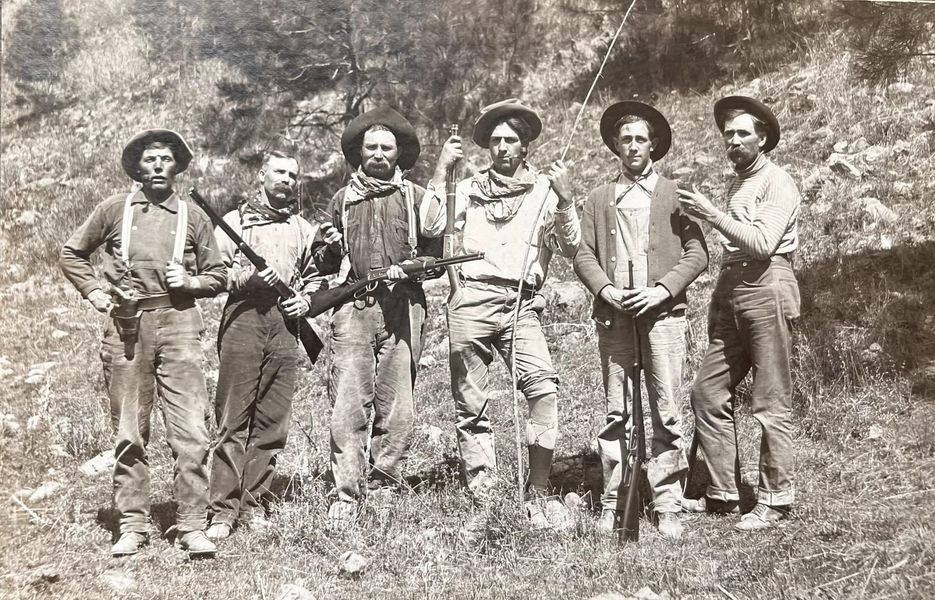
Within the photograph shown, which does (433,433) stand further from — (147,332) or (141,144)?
(141,144)

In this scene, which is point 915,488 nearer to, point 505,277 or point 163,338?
point 505,277

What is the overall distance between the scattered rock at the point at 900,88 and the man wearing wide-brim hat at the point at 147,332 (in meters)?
6.82

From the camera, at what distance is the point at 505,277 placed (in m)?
5.61

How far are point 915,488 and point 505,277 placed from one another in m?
2.83

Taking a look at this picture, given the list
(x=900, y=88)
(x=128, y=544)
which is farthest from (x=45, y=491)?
(x=900, y=88)

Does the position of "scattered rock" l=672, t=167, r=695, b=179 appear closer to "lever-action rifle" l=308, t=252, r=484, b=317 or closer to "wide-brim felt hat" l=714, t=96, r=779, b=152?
"wide-brim felt hat" l=714, t=96, r=779, b=152

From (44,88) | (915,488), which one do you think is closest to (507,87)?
(44,88)

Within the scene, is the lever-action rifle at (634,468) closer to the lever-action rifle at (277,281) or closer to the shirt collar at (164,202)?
the lever-action rifle at (277,281)

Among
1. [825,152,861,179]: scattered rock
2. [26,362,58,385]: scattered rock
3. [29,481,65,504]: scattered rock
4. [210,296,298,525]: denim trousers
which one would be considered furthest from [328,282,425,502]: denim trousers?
[825,152,861,179]: scattered rock

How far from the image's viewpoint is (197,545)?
→ 5125 mm

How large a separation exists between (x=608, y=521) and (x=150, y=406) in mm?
2821

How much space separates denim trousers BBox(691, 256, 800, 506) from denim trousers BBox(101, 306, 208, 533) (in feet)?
10.2

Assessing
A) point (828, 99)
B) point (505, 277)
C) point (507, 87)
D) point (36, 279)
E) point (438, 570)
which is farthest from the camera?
point (507, 87)

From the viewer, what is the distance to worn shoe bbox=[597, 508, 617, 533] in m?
5.23
